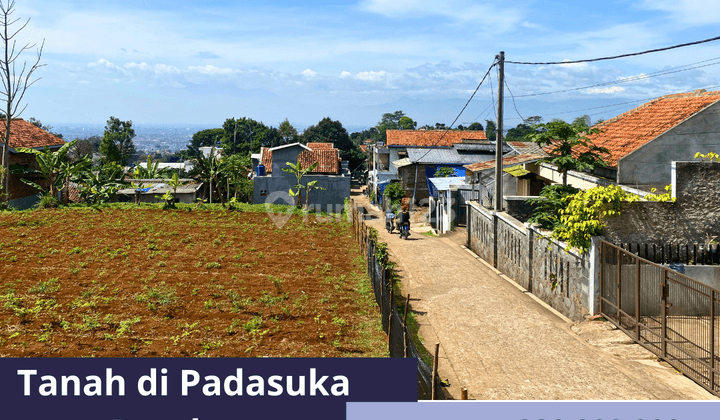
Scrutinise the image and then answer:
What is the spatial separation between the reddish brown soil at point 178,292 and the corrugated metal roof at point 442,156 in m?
18.8

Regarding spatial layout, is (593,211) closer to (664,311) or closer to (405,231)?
(664,311)

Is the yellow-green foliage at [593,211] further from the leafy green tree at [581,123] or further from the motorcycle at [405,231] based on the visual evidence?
the motorcycle at [405,231]

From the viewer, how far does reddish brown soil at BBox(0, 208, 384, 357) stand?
35.3 ft

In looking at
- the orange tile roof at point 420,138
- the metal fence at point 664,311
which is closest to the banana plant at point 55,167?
the metal fence at point 664,311

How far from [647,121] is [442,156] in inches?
962

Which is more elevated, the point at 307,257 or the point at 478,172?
the point at 478,172

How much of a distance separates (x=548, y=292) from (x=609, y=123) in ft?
32.1

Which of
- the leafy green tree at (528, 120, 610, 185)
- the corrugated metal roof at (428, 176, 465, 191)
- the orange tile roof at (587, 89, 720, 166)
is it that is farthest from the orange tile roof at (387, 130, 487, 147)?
the leafy green tree at (528, 120, 610, 185)

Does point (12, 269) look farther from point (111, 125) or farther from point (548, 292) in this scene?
point (111, 125)

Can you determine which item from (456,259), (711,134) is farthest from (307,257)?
(711,134)

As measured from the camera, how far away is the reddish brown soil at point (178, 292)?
1077 centimetres

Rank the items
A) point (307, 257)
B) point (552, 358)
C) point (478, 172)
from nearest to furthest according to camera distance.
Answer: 1. point (552, 358)
2. point (307, 257)
3. point (478, 172)

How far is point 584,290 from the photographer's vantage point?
12492mm

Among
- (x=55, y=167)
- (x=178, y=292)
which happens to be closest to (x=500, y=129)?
(x=178, y=292)
